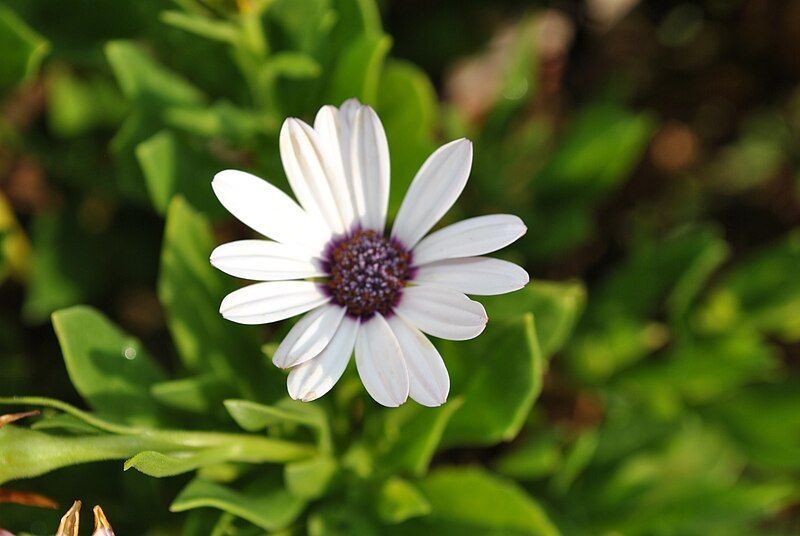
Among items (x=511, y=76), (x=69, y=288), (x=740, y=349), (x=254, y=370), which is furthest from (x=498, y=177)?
(x=69, y=288)

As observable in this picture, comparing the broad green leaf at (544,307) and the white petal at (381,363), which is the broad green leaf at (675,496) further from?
the white petal at (381,363)

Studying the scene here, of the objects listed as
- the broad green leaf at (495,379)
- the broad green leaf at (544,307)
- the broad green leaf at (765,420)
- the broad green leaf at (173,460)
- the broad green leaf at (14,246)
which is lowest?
Result: the broad green leaf at (173,460)

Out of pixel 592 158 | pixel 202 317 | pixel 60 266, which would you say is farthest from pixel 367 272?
pixel 60 266

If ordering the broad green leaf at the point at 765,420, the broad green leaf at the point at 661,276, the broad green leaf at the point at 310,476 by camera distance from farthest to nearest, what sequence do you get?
1. the broad green leaf at the point at 765,420
2. the broad green leaf at the point at 661,276
3. the broad green leaf at the point at 310,476

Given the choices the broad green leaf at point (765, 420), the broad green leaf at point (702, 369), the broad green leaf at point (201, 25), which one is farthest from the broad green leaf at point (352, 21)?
the broad green leaf at point (765, 420)

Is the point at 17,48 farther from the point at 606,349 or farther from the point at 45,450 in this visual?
the point at 606,349

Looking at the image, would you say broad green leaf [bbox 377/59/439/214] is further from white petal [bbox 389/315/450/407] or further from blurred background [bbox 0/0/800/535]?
white petal [bbox 389/315/450/407]

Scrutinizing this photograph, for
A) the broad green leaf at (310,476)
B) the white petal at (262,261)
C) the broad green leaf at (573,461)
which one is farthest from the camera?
the broad green leaf at (573,461)

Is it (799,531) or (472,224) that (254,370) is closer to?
(472,224)
